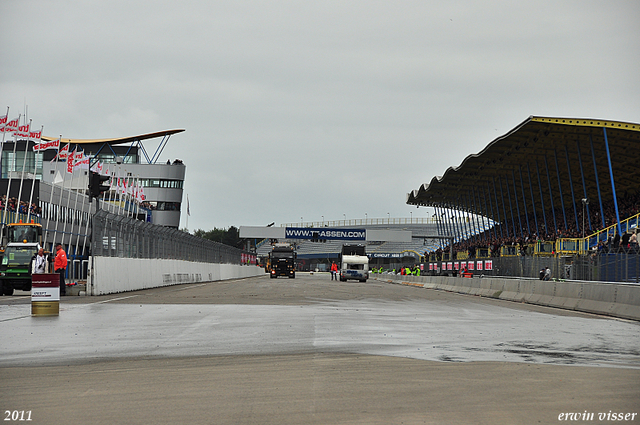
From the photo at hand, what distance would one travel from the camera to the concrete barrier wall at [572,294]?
20.0m

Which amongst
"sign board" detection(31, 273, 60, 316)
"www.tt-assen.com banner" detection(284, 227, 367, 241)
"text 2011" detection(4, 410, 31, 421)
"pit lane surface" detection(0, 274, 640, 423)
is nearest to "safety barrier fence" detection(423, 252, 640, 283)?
"pit lane surface" detection(0, 274, 640, 423)

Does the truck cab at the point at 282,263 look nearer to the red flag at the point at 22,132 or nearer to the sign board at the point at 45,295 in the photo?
the red flag at the point at 22,132

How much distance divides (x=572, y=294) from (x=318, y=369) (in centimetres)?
1682

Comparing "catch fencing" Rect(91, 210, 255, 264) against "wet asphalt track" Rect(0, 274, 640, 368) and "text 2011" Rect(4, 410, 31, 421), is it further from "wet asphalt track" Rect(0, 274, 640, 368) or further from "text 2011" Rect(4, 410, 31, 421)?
"text 2011" Rect(4, 410, 31, 421)

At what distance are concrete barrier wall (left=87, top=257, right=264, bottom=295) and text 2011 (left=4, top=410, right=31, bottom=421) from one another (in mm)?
22329

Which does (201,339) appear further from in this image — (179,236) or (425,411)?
(179,236)

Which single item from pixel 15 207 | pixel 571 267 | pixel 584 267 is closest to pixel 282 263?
pixel 15 207

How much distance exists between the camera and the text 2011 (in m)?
6.42

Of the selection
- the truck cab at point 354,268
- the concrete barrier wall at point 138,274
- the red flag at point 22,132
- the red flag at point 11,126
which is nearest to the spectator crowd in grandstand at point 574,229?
the truck cab at point 354,268

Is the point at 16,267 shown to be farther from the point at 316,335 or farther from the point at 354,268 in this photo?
the point at 354,268

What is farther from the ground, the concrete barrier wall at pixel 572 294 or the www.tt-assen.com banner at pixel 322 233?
the www.tt-assen.com banner at pixel 322 233

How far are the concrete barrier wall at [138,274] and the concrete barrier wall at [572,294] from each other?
52.1 ft

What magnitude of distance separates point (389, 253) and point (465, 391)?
145 metres

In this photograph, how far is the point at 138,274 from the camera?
3553 cm
